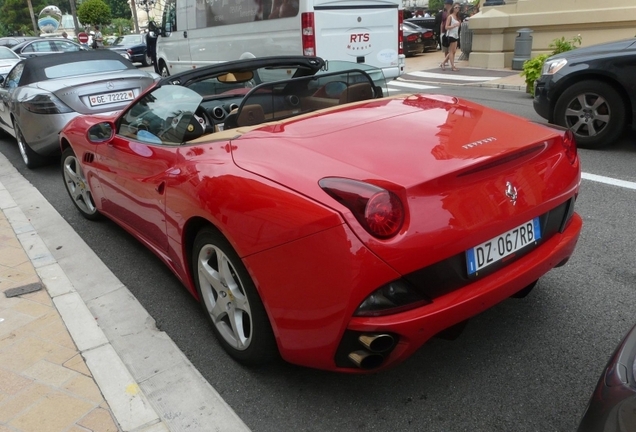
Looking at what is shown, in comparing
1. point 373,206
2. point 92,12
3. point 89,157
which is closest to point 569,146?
point 373,206

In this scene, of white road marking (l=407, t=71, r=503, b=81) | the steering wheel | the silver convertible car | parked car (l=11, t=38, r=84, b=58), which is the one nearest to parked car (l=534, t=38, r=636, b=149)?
the steering wheel

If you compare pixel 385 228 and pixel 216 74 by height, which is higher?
pixel 216 74

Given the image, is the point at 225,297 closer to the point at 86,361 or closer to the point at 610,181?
the point at 86,361

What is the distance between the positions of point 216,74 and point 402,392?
96.0 inches

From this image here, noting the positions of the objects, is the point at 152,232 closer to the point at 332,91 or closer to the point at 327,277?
the point at 332,91

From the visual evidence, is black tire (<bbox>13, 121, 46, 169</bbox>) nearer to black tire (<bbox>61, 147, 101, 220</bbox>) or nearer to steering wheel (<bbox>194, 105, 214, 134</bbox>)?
black tire (<bbox>61, 147, 101, 220</bbox>)

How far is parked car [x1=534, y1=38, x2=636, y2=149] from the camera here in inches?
240

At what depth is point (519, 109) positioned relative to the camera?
357 inches

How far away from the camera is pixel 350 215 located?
6.86 ft

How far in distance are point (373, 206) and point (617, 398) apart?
99 centimetres

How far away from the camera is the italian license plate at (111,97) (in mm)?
6688

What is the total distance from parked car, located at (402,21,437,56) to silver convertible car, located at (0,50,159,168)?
597 inches

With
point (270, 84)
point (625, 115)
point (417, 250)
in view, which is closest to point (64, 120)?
point (270, 84)

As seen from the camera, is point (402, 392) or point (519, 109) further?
point (519, 109)
